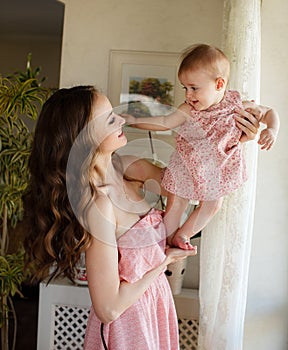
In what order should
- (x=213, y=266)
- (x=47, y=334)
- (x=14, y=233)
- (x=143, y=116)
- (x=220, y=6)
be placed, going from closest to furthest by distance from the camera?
(x=143, y=116)
(x=213, y=266)
(x=47, y=334)
(x=220, y=6)
(x=14, y=233)

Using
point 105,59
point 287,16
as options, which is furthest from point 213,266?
point 105,59

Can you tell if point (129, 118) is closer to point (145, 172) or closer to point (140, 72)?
point (145, 172)

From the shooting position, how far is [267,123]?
5.16 feet

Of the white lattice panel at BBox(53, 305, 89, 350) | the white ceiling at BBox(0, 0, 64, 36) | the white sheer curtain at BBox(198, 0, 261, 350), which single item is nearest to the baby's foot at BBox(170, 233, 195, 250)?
the white sheer curtain at BBox(198, 0, 261, 350)

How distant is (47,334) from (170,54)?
167 centimetres

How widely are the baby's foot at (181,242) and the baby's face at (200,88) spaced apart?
0.38 m

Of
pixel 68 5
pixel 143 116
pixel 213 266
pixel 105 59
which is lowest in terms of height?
pixel 213 266

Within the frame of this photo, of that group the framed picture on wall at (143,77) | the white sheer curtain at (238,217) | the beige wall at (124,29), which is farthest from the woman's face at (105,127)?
the beige wall at (124,29)

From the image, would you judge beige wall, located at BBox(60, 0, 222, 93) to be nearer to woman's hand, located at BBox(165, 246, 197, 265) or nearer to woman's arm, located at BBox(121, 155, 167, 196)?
woman's arm, located at BBox(121, 155, 167, 196)

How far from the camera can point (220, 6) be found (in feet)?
9.91

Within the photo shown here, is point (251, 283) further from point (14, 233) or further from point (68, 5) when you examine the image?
point (14, 233)

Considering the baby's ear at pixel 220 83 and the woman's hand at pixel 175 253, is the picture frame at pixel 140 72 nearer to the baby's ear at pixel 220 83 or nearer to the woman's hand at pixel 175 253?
the baby's ear at pixel 220 83

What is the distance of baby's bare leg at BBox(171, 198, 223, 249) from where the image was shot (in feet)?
5.07

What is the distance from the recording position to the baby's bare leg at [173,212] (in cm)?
155
